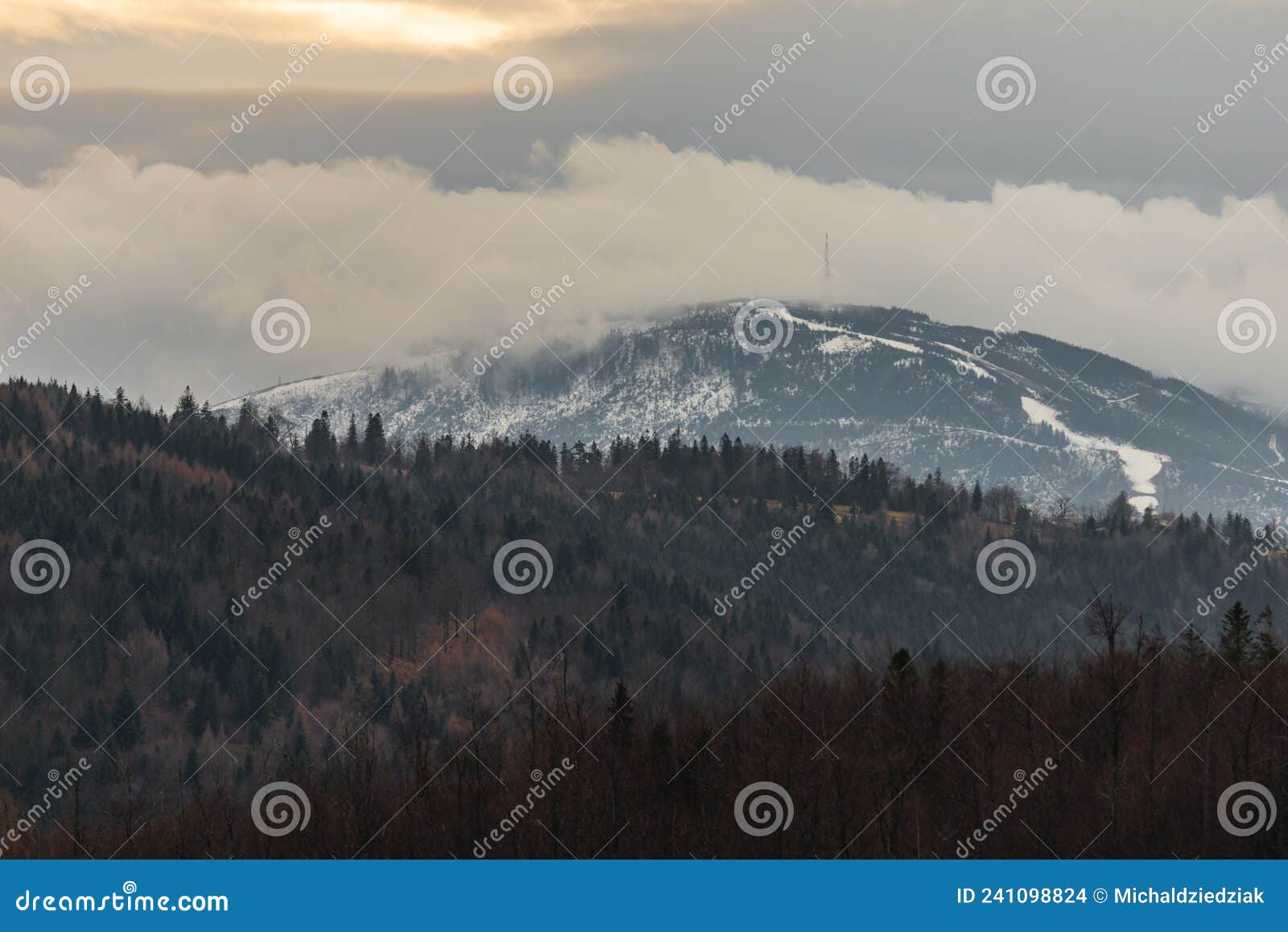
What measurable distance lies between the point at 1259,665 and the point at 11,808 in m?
126

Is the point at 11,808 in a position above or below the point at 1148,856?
below

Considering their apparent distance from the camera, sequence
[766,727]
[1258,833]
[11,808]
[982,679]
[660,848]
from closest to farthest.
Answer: [1258,833] → [660,848] → [766,727] → [982,679] → [11,808]

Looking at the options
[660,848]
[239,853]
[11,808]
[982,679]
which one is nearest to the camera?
[660,848]

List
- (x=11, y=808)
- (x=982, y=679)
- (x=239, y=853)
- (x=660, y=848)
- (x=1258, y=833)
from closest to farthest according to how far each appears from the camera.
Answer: (x=1258, y=833)
(x=660, y=848)
(x=239, y=853)
(x=982, y=679)
(x=11, y=808)

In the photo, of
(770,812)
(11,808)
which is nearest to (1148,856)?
(770,812)

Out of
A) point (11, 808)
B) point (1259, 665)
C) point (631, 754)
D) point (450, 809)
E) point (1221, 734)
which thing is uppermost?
point (1259, 665)

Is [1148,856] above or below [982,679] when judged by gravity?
below

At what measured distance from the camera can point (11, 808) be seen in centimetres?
17075

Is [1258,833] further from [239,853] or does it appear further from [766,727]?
[239,853]

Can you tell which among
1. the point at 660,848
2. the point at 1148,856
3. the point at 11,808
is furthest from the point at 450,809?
the point at 11,808

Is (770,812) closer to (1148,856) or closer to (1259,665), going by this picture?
(1148,856)

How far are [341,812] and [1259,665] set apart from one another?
206 ft

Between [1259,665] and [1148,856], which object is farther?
[1259,665]

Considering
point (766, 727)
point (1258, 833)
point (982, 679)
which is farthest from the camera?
point (982, 679)
